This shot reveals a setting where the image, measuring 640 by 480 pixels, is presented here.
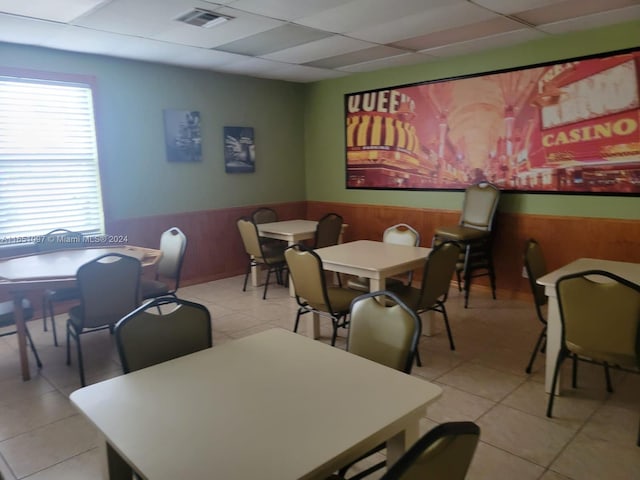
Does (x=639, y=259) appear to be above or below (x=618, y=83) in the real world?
below

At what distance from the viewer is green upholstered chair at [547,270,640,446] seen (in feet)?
7.39

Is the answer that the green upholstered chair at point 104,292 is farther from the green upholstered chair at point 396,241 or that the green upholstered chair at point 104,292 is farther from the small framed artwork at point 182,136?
the small framed artwork at point 182,136

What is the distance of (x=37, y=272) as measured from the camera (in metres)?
3.25

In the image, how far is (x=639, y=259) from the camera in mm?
4098

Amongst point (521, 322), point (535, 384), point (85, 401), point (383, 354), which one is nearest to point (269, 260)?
point (521, 322)

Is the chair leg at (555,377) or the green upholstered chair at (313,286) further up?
the green upholstered chair at (313,286)

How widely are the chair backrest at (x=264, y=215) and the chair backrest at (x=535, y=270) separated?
3.68 m

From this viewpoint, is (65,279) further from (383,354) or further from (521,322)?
(521,322)

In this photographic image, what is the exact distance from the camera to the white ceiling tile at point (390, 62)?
200 inches

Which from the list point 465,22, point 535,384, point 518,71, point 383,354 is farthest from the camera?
point 518,71

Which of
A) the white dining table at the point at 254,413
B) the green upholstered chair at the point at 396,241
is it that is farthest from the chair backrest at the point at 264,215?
the white dining table at the point at 254,413

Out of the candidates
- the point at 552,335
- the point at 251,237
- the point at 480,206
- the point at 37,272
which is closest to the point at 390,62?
the point at 480,206

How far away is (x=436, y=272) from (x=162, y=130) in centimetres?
361

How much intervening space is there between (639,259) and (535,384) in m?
1.93
